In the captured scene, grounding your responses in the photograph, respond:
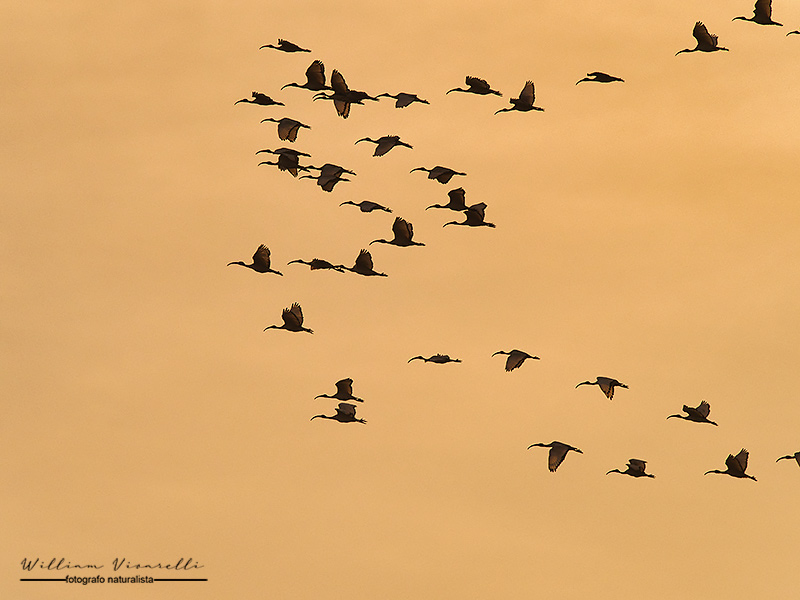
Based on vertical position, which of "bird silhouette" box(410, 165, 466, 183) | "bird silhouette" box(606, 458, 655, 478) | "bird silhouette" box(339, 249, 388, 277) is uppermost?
"bird silhouette" box(410, 165, 466, 183)

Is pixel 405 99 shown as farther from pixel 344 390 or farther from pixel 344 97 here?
pixel 344 390

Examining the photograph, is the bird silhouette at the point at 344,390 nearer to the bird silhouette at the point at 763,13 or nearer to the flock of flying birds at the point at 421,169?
the flock of flying birds at the point at 421,169

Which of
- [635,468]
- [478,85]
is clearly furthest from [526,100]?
[635,468]

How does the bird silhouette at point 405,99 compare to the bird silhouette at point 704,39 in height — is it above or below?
below

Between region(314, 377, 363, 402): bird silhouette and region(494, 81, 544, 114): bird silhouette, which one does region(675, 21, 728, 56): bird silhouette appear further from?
region(314, 377, 363, 402): bird silhouette

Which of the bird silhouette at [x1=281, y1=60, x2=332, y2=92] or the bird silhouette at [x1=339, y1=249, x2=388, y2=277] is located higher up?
the bird silhouette at [x1=281, y1=60, x2=332, y2=92]

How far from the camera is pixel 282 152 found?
56.8 meters

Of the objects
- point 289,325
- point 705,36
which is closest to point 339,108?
point 289,325

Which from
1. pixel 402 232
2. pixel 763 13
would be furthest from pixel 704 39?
pixel 402 232

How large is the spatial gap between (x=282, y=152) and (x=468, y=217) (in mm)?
7259

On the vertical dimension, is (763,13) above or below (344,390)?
above

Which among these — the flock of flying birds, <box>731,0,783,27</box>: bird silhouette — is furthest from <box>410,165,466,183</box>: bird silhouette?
<box>731,0,783,27</box>: bird silhouette

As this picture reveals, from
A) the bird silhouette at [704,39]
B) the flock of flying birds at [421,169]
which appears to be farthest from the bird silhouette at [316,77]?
the bird silhouette at [704,39]

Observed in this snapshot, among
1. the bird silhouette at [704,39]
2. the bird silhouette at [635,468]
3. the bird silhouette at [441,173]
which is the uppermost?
the bird silhouette at [704,39]
